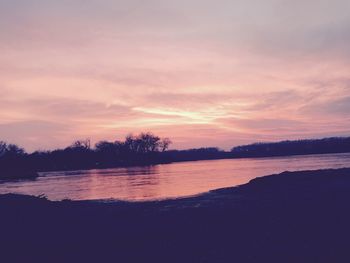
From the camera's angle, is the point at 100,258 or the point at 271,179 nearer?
the point at 100,258

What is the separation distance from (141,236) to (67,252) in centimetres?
352

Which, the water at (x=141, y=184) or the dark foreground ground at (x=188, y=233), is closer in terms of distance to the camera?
the dark foreground ground at (x=188, y=233)

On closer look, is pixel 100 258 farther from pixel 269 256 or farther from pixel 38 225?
pixel 38 225

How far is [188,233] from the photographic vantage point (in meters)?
16.9

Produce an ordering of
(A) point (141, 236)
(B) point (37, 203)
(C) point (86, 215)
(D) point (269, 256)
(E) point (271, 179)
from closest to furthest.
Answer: (D) point (269, 256), (A) point (141, 236), (C) point (86, 215), (B) point (37, 203), (E) point (271, 179)

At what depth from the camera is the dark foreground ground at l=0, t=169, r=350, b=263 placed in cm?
1320

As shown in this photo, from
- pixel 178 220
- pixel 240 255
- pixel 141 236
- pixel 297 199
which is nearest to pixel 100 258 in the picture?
pixel 141 236

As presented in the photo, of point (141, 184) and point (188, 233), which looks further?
point (141, 184)

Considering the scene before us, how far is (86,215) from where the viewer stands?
2409 centimetres

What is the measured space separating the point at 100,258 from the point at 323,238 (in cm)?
821

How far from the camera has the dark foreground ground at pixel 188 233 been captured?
13195mm

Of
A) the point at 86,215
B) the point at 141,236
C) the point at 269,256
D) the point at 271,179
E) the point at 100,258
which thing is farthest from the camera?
the point at 271,179

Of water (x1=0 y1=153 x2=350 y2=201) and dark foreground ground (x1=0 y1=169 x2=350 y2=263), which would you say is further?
water (x1=0 y1=153 x2=350 y2=201)

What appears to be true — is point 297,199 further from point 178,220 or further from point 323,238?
point 323,238
